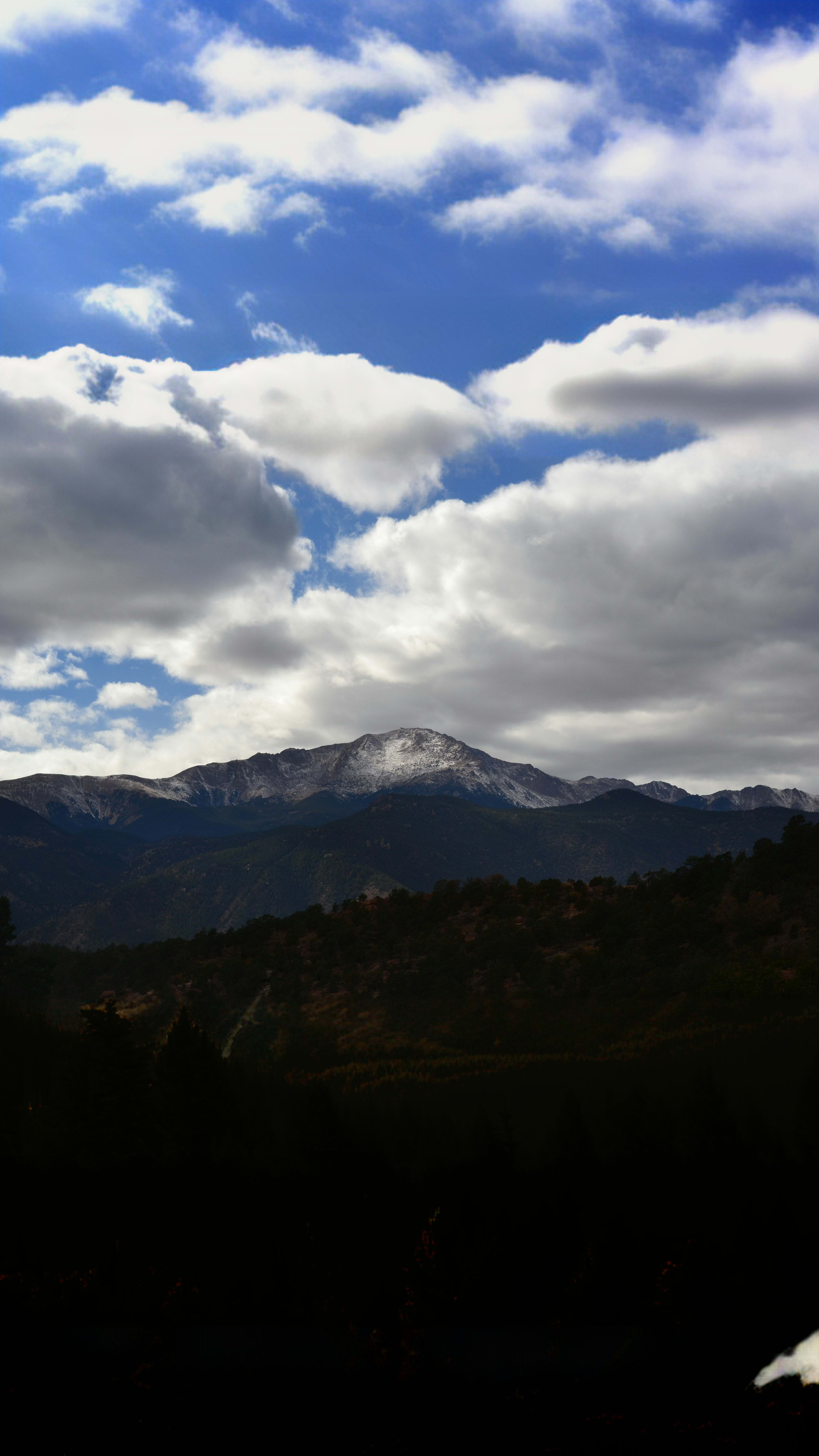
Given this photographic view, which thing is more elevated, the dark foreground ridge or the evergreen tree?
the evergreen tree

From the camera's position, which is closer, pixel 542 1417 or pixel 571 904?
pixel 542 1417

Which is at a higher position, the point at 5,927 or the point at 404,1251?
the point at 5,927

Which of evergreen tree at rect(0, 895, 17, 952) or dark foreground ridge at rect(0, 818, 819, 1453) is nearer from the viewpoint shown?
dark foreground ridge at rect(0, 818, 819, 1453)

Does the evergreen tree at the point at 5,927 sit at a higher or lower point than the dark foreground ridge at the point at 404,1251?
higher

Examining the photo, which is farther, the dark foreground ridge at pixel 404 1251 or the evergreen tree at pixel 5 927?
the evergreen tree at pixel 5 927

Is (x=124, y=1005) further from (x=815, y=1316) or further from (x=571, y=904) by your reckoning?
(x=815, y=1316)

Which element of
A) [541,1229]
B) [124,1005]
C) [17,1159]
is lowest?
[124,1005]

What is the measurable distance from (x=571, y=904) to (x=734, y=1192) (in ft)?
355

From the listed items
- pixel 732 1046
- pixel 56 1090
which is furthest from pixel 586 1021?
pixel 56 1090

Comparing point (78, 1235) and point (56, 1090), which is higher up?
point (56, 1090)

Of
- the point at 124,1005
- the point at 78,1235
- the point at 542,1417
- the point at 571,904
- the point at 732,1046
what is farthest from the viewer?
the point at 571,904

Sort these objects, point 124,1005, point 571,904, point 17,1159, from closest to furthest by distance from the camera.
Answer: point 17,1159 < point 124,1005 < point 571,904

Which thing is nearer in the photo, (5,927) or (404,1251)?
(404,1251)

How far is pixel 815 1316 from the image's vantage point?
26.8 m
